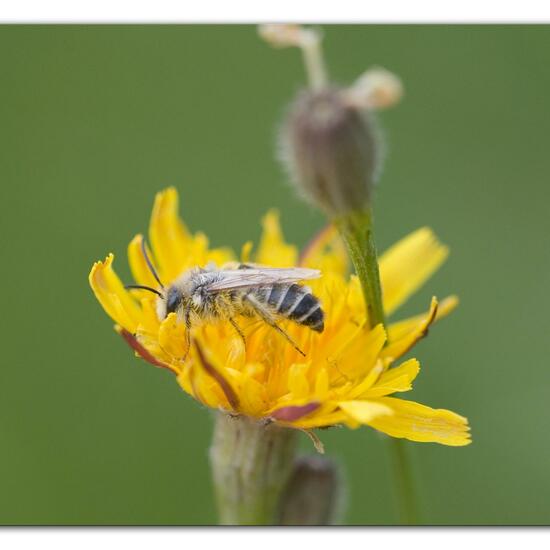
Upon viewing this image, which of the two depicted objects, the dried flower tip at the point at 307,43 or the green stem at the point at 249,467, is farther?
the green stem at the point at 249,467

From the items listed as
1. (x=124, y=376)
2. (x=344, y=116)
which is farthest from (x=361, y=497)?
(x=344, y=116)

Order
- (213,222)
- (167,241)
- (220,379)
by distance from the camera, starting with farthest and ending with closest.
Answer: (213,222) → (167,241) → (220,379)

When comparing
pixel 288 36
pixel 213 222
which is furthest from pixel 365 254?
pixel 213 222

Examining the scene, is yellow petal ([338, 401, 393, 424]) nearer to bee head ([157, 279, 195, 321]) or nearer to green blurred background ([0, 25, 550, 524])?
bee head ([157, 279, 195, 321])

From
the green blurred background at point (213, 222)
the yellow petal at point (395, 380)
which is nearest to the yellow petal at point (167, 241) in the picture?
the yellow petal at point (395, 380)

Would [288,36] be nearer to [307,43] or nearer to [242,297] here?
[307,43]

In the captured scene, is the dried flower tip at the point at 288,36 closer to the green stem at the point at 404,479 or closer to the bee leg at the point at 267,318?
the bee leg at the point at 267,318
